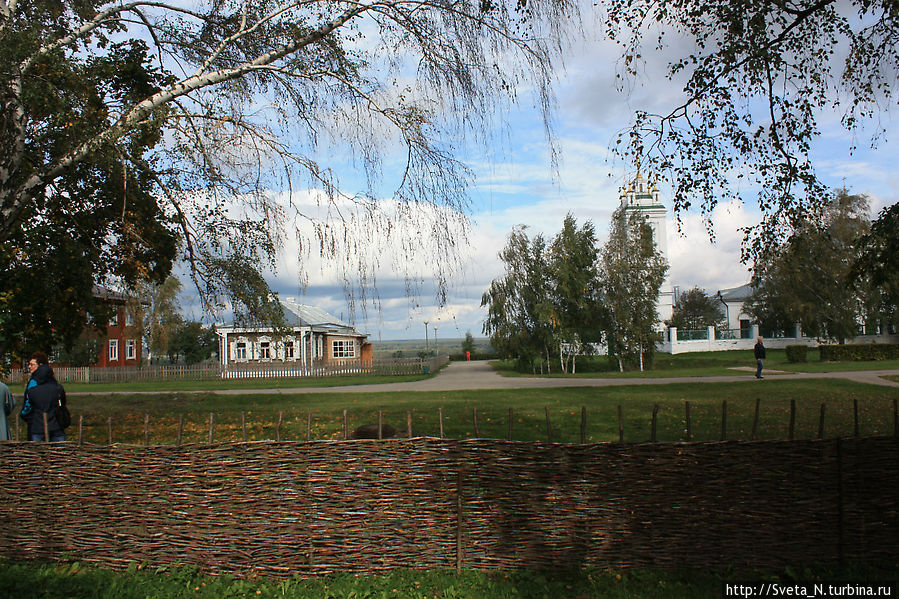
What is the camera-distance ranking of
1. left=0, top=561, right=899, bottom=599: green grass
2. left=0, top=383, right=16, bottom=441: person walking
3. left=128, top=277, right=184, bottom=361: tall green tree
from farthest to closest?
left=128, top=277, right=184, bottom=361: tall green tree < left=0, top=383, right=16, bottom=441: person walking < left=0, top=561, right=899, bottom=599: green grass

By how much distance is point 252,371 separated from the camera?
121ft

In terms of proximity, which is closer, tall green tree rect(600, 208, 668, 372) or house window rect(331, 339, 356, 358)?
tall green tree rect(600, 208, 668, 372)

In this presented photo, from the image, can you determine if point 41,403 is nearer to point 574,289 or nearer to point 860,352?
point 574,289

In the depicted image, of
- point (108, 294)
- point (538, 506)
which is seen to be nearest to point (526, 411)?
point (538, 506)

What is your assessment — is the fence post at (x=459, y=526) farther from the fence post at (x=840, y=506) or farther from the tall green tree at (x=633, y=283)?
the tall green tree at (x=633, y=283)

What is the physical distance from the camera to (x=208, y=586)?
5.45 meters

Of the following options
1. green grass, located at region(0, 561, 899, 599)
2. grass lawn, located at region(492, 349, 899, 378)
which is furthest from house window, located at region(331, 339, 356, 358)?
green grass, located at region(0, 561, 899, 599)

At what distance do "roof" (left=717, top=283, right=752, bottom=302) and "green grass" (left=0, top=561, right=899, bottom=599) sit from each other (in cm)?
7578

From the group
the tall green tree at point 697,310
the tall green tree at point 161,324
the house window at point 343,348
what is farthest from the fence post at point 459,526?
the tall green tree at point 697,310

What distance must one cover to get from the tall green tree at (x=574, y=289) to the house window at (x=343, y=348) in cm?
1972

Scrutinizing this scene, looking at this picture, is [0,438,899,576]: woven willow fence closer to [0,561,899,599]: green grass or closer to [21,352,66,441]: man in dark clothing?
[0,561,899,599]: green grass

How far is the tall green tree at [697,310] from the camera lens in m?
75.6

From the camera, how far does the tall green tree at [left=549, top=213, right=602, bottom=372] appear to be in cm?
3744

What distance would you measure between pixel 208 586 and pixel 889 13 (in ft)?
34.3
